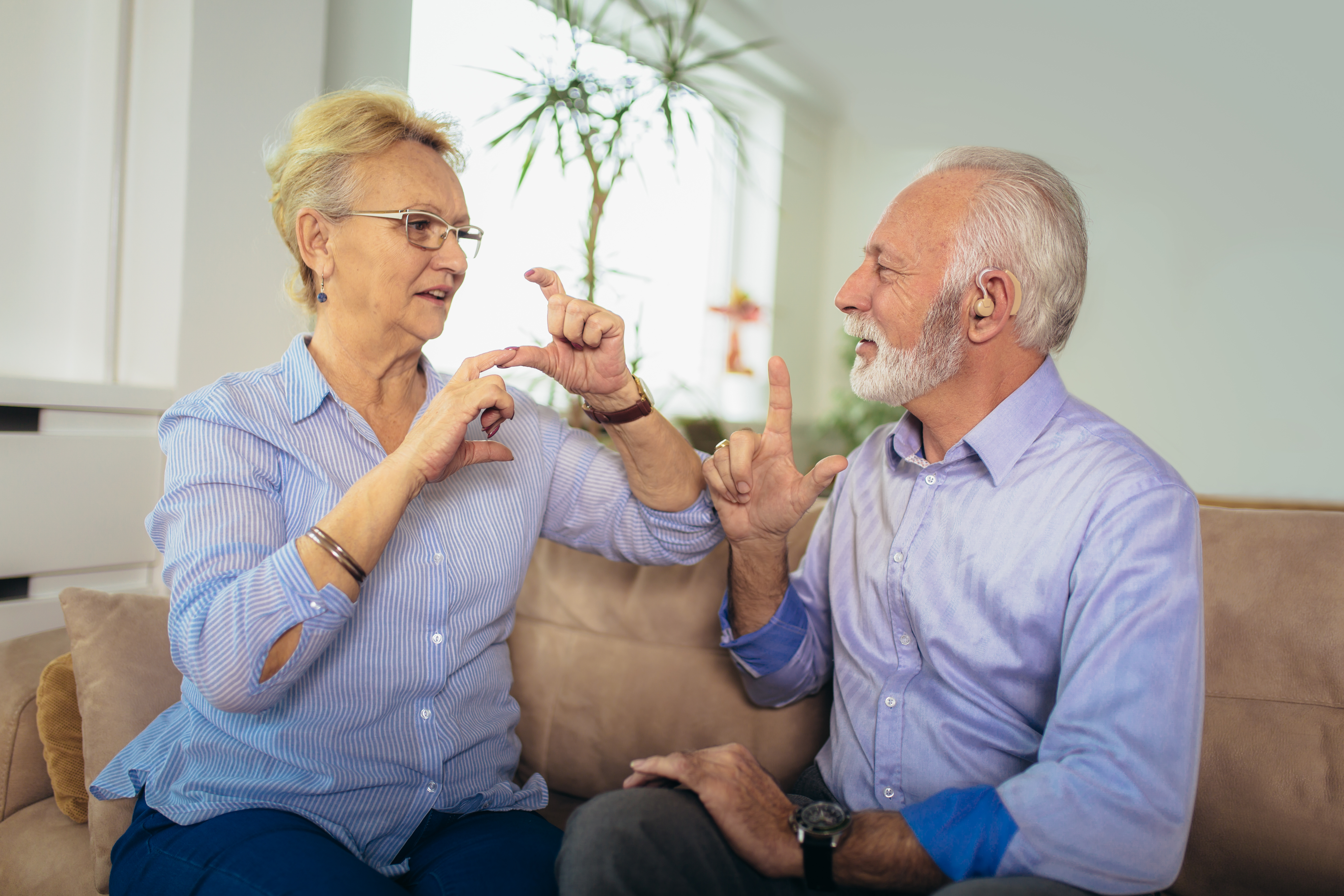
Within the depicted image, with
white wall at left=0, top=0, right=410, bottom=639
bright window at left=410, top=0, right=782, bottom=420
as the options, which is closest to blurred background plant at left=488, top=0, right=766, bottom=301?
bright window at left=410, top=0, right=782, bottom=420

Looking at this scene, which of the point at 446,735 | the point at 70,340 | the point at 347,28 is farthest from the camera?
the point at 347,28

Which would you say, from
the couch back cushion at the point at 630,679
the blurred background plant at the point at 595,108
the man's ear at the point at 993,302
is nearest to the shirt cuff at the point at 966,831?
the couch back cushion at the point at 630,679

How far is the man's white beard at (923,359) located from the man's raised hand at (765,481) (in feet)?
0.41

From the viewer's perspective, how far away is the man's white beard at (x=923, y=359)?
122 cm

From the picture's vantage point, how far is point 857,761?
1257 mm

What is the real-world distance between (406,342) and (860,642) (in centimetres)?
83

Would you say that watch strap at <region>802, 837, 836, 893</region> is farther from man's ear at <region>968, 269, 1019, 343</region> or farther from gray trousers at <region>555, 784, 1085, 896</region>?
man's ear at <region>968, 269, 1019, 343</region>

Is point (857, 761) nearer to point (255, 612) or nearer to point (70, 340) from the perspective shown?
point (255, 612)

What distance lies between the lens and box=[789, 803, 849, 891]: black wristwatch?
1005 mm

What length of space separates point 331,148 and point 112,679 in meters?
0.90

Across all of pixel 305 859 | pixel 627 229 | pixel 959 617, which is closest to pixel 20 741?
pixel 305 859

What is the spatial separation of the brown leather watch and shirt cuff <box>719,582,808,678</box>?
36 cm

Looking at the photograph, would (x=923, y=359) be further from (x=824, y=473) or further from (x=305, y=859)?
(x=305, y=859)

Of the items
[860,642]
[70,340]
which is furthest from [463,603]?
[70,340]
